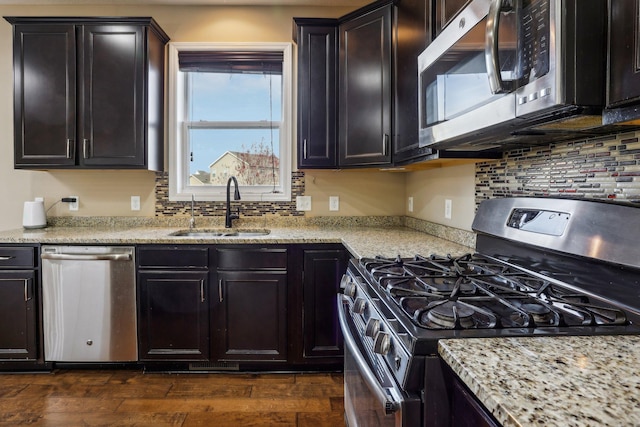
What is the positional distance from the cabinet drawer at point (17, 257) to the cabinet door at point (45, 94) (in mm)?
626

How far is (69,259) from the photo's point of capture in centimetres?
238

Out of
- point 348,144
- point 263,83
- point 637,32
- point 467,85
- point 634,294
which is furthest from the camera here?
point 263,83

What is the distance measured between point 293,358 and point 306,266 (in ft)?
1.90

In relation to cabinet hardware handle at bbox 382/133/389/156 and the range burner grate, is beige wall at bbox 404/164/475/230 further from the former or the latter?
the range burner grate

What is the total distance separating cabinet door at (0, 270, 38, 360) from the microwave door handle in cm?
268

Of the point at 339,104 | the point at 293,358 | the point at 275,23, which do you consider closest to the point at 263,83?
the point at 275,23

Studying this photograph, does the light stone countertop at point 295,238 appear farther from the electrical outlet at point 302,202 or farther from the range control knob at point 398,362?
the range control knob at point 398,362

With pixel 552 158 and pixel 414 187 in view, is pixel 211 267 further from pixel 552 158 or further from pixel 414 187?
pixel 552 158

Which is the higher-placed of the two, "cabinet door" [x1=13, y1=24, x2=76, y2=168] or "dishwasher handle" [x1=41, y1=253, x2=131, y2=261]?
"cabinet door" [x1=13, y1=24, x2=76, y2=168]

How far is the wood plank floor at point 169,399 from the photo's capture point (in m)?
1.98

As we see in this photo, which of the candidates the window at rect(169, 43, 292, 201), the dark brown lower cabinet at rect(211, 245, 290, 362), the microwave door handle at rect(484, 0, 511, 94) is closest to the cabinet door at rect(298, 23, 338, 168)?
the window at rect(169, 43, 292, 201)

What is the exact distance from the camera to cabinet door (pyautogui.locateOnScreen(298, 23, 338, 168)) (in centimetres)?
267

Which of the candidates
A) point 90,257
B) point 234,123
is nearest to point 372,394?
point 90,257

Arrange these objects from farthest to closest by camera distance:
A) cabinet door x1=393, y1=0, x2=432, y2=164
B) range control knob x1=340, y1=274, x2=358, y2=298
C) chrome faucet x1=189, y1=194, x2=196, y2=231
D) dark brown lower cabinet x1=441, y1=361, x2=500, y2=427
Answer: chrome faucet x1=189, y1=194, x2=196, y2=231
cabinet door x1=393, y1=0, x2=432, y2=164
range control knob x1=340, y1=274, x2=358, y2=298
dark brown lower cabinet x1=441, y1=361, x2=500, y2=427
